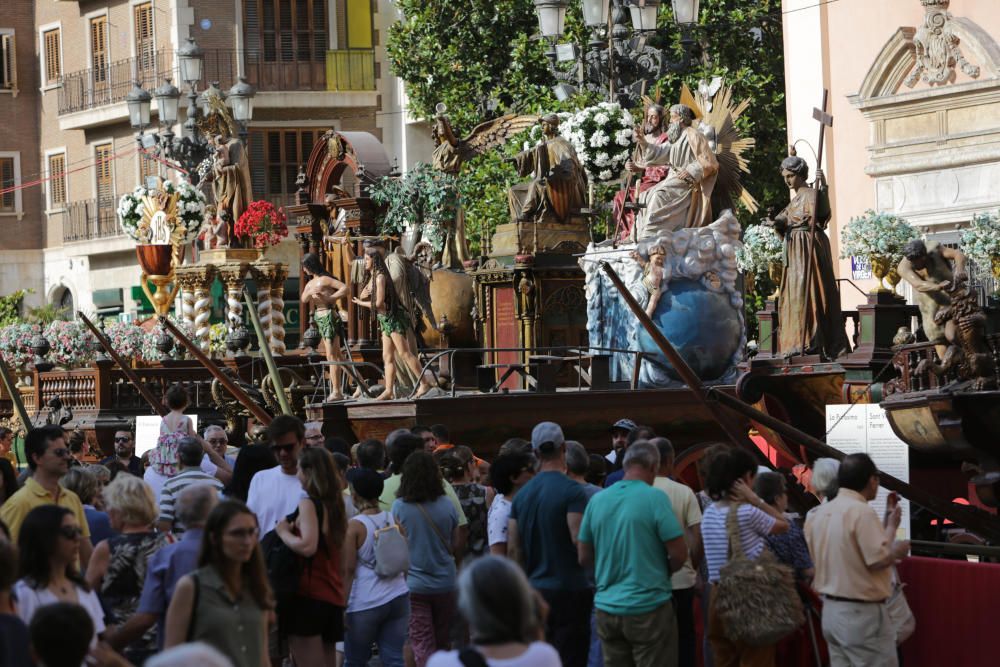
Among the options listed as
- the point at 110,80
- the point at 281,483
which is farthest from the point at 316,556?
the point at 110,80

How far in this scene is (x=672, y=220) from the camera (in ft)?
62.9

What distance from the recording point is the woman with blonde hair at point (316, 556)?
26.5ft

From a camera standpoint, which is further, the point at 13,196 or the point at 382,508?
the point at 13,196

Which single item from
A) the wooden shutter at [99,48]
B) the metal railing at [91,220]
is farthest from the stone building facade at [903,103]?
the wooden shutter at [99,48]

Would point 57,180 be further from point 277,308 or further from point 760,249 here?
point 760,249

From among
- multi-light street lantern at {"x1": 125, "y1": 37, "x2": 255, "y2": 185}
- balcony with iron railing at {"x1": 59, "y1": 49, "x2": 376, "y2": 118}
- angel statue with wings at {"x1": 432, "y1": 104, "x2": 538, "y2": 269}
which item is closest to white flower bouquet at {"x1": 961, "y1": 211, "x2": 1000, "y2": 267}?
angel statue with wings at {"x1": 432, "y1": 104, "x2": 538, "y2": 269}

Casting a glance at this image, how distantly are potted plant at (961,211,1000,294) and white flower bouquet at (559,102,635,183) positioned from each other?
4.77m

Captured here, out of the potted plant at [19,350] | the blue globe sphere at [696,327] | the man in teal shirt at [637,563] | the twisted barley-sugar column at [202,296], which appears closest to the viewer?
the man in teal shirt at [637,563]

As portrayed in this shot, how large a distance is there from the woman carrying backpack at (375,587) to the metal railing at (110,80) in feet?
112

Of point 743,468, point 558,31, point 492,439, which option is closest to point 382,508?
point 743,468

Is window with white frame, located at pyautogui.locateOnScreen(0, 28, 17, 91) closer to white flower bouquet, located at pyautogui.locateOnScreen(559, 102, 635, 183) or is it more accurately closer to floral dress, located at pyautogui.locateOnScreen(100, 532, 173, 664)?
white flower bouquet, located at pyautogui.locateOnScreen(559, 102, 635, 183)

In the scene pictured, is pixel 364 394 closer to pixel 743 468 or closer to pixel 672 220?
pixel 672 220

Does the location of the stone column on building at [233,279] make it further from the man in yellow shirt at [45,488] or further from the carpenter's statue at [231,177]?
the man in yellow shirt at [45,488]

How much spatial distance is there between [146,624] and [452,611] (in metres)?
3.01
